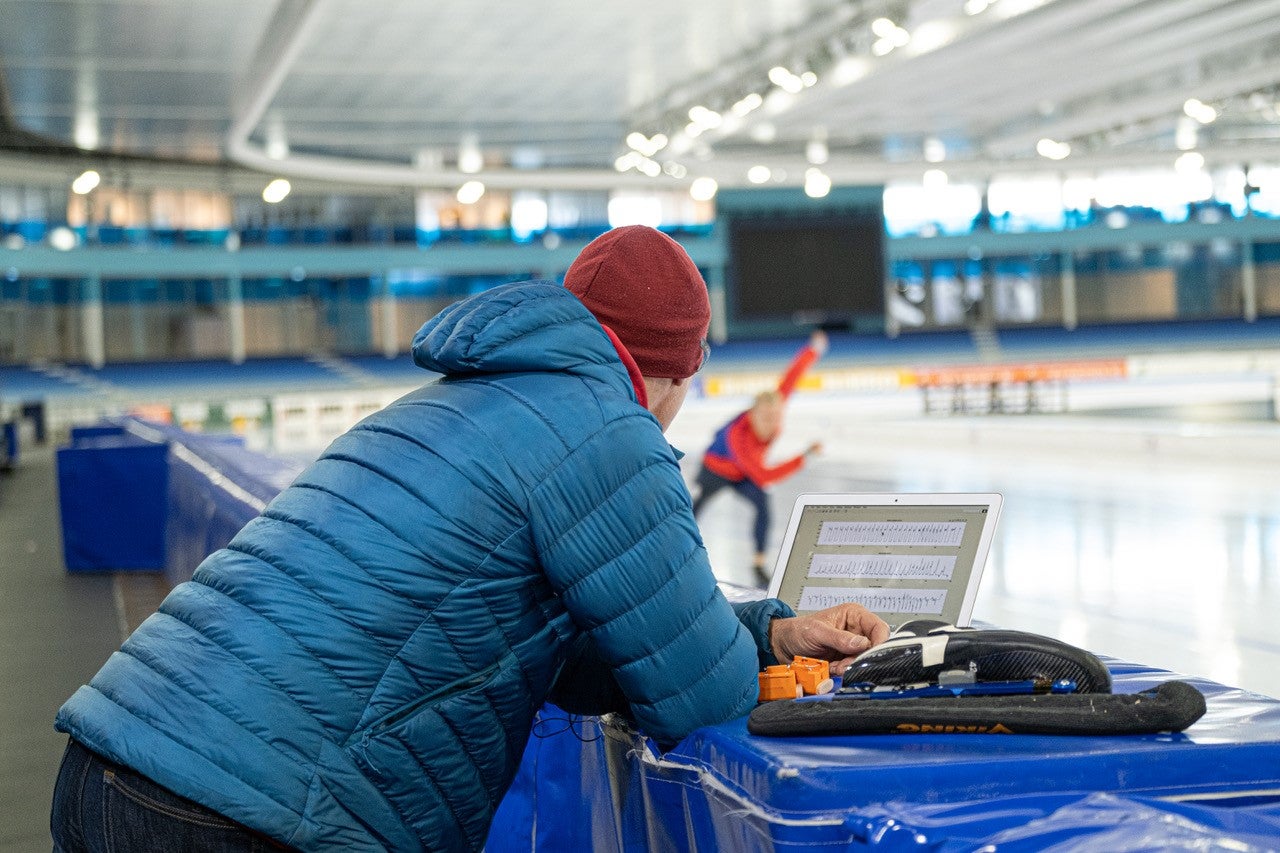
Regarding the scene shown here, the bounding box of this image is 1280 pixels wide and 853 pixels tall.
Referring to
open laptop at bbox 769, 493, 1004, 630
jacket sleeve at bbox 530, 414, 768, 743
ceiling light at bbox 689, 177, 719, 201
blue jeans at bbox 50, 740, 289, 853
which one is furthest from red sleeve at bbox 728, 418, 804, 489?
ceiling light at bbox 689, 177, 719, 201

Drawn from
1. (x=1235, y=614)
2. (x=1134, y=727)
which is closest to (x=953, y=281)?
(x=1235, y=614)

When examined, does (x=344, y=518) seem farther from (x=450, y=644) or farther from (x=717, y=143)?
(x=717, y=143)

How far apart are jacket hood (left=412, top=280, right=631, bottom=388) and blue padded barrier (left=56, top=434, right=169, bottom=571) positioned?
9556 mm

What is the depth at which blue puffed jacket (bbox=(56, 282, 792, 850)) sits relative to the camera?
1498 mm

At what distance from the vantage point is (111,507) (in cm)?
1053

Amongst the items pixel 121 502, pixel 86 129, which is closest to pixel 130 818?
pixel 121 502

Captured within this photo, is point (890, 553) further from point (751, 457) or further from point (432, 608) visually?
point (751, 457)

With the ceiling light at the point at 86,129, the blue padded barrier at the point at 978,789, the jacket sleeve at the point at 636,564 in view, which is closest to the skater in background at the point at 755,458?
the blue padded barrier at the point at 978,789

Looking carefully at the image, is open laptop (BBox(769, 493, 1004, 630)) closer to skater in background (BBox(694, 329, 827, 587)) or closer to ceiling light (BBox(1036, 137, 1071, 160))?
skater in background (BBox(694, 329, 827, 587))

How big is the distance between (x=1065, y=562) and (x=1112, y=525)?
1957 mm

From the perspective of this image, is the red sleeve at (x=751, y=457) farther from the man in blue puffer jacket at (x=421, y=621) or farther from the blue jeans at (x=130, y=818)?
the blue jeans at (x=130, y=818)

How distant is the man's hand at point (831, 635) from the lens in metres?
1.97

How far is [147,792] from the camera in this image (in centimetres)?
151

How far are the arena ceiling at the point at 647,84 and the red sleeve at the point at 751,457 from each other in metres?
10.1
